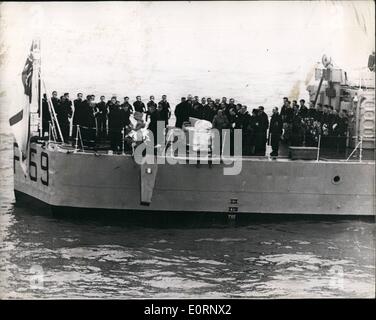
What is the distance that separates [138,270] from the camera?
694 inches

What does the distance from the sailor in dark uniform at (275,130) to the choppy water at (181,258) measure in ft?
7.92

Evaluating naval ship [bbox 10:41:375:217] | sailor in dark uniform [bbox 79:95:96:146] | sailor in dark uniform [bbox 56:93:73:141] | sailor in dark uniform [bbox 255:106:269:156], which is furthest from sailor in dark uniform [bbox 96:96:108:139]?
sailor in dark uniform [bbox 255:106:269:156]

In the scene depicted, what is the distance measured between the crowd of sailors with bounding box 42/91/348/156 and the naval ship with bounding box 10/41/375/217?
0.48 m

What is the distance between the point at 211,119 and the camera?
2183cm

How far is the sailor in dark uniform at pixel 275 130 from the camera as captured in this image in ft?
72.9

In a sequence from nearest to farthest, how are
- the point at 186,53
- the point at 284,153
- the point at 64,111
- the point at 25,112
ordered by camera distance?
1. the point at 25,112
2. the point at 64,111
3. the point at 284,153
4. the point at 186,53

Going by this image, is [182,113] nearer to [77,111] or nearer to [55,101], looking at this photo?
[77,111]

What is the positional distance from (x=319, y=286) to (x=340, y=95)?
10.2 metres

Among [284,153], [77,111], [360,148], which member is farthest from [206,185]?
[360,148]

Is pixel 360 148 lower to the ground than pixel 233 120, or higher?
lower

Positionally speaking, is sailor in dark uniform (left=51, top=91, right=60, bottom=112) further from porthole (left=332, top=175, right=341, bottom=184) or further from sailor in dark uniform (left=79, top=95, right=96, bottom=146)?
porthole (left=332, top=175, right=341, bottom=184)

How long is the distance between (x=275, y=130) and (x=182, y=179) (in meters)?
3.42

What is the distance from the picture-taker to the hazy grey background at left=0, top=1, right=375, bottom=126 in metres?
32.3
